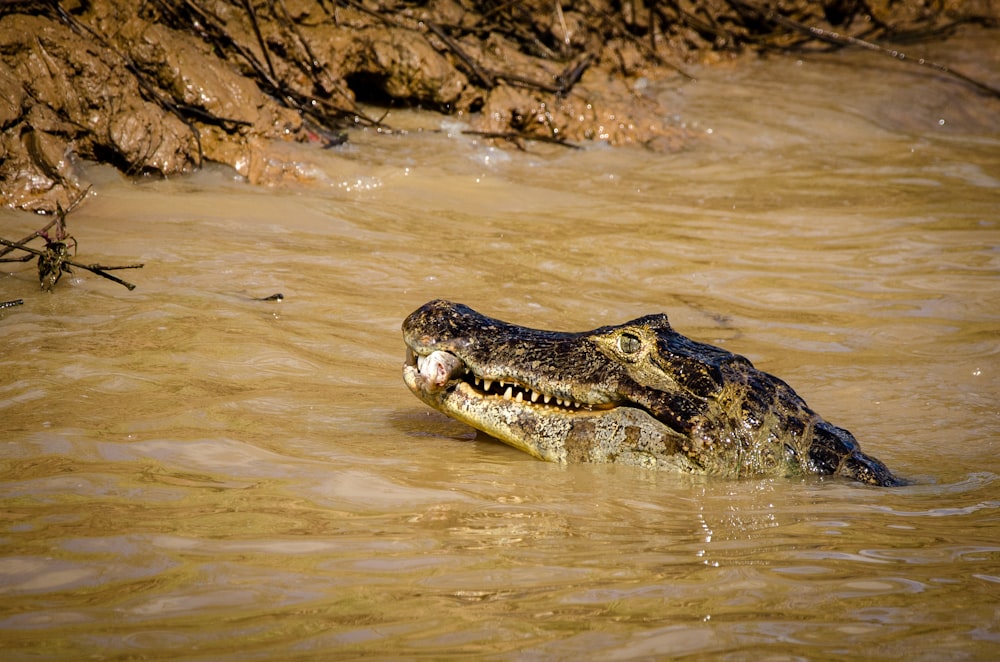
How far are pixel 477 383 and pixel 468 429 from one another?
14.2 inches

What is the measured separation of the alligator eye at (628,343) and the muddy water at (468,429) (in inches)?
18.0

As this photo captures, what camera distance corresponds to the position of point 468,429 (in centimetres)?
406

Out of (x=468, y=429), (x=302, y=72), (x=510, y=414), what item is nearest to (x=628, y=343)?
(x=510, y=414)

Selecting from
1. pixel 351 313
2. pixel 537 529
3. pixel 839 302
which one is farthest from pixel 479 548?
pixel 839 302

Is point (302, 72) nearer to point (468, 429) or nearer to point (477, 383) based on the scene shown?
point (468, 429)

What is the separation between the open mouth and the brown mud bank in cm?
347

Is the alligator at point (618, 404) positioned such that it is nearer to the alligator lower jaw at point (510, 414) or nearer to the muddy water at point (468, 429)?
the alligator lower jaw at point (510, 414)

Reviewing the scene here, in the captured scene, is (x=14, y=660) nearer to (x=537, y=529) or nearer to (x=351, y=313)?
(x=537, y=529)

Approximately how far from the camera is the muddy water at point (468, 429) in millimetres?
2213

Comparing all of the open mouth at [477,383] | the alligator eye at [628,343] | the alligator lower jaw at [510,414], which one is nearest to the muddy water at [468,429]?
the alligator lower jaw at [510,414]

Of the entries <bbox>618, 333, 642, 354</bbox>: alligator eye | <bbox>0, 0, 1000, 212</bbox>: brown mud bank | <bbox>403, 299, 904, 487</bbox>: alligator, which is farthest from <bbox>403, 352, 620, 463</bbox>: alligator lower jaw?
<bbox>0, 0, 1000, 212</bbox>: brown mud bank

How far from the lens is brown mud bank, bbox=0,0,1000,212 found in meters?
6.48

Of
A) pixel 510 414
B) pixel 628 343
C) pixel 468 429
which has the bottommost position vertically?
pixel 468 429

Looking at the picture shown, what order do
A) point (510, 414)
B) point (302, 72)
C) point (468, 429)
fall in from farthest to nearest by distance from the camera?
1. point (302, 72)
2. point (468, 429)
3. point (510, 414)
